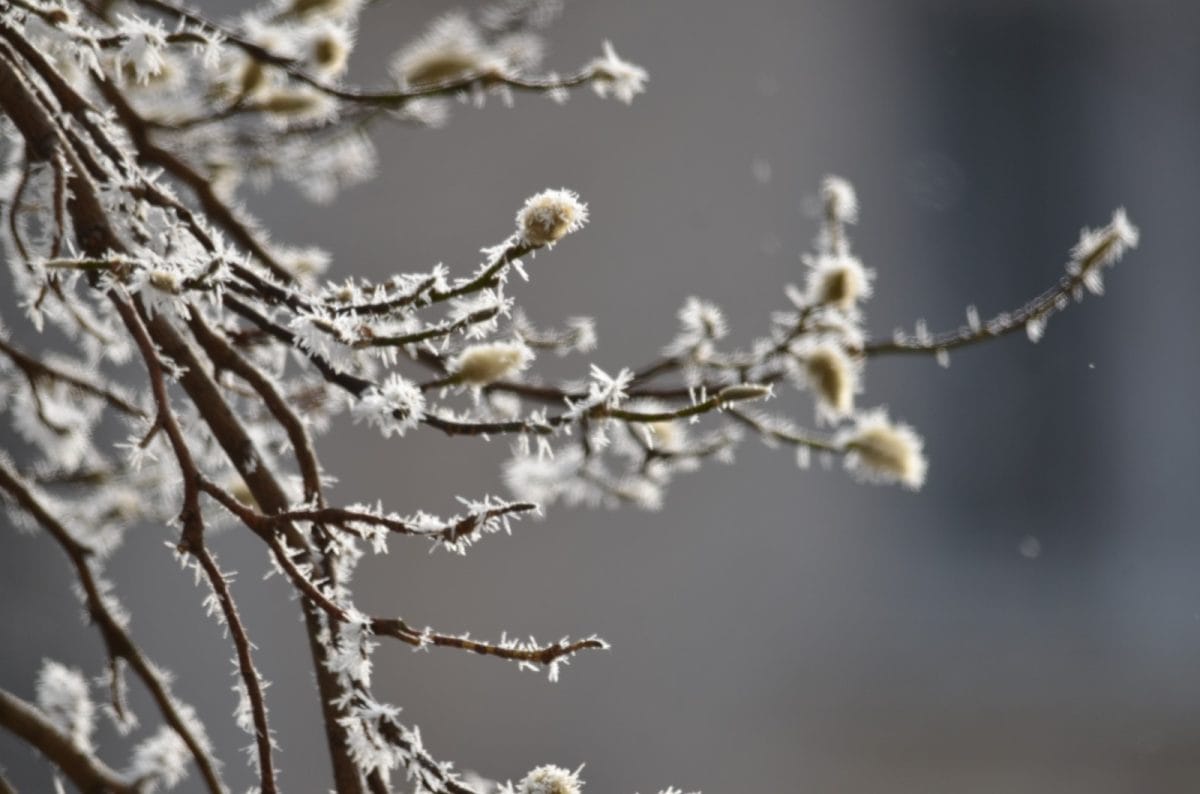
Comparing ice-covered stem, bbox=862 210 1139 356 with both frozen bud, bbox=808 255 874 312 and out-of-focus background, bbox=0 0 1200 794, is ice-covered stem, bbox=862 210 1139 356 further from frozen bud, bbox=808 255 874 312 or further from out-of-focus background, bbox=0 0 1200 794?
out-of-focus background, bbox=0 0 1200 794

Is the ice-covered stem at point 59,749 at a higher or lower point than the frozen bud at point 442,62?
lower

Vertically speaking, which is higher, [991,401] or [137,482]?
[991,401]

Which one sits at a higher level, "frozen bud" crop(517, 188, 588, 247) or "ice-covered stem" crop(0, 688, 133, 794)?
"frozen bud" crop(517, 188, 588, 247)

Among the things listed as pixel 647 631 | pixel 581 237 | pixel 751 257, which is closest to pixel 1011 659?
pixel 647 631

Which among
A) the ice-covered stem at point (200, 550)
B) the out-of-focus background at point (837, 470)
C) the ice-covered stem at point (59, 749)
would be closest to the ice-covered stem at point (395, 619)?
the ice-covered stem at point (200, 550)

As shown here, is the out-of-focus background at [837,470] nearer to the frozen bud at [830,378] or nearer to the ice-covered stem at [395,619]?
the frozen bud at [830,378]

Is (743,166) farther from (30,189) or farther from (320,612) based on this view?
(320,612)

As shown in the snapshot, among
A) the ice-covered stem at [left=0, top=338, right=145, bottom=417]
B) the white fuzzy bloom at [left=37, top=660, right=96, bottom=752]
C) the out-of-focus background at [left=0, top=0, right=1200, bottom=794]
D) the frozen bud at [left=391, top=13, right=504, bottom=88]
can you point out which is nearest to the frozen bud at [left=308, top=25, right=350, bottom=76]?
the frozen bud at [left=391, top=13, right=504, bottom=88]
